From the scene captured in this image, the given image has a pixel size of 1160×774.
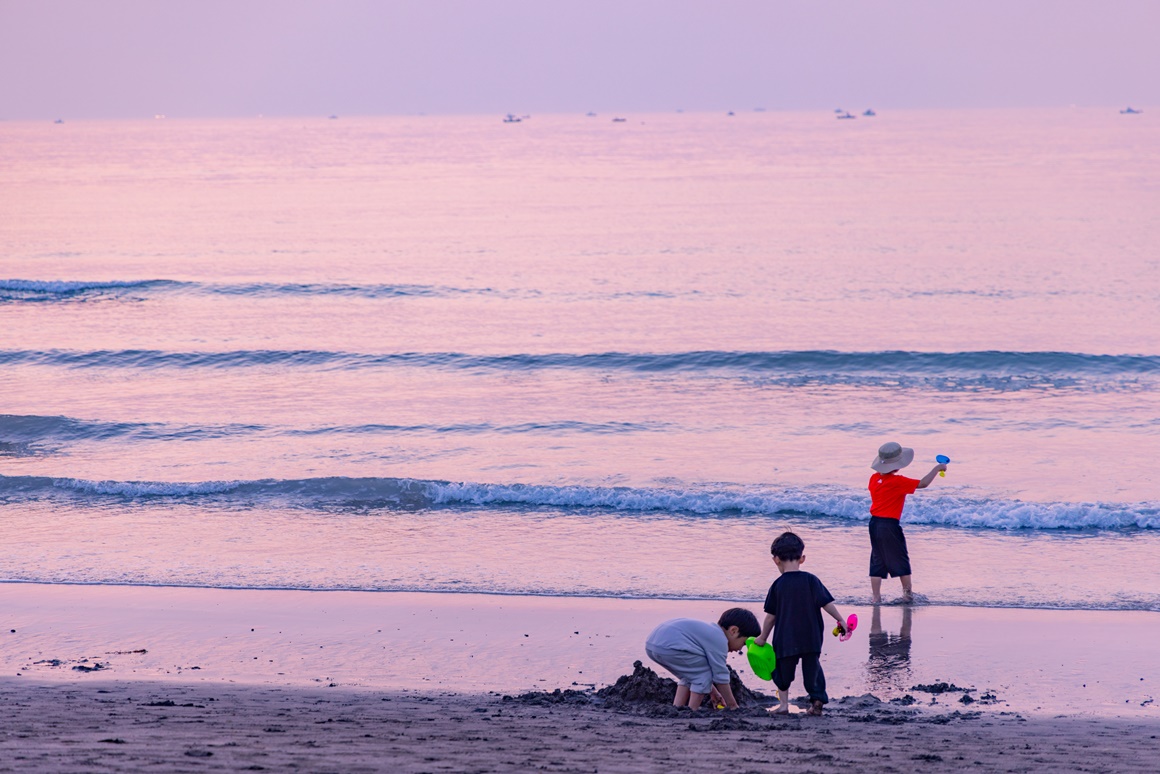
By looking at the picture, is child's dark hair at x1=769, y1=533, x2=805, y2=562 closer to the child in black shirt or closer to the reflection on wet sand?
the child in black shirt

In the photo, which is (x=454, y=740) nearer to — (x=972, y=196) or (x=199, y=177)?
(x=972, y=196)

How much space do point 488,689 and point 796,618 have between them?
2.25 metres

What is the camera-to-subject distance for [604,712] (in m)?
7.04

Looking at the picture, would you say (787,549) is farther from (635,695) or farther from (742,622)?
(635,695)

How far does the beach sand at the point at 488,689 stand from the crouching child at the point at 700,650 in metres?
0.17

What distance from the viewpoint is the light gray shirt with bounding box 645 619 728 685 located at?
683 centimetres

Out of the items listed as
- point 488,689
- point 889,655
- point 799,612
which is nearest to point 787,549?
point 799,612

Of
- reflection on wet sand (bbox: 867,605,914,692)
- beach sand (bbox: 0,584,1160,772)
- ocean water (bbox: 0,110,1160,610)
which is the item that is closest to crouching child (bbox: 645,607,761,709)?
beach sand (bbox: 0,584,1160,772)

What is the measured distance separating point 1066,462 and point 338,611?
10.5 m

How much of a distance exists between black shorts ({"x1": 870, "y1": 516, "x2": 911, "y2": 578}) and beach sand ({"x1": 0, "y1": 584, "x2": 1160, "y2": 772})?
37 centimetres

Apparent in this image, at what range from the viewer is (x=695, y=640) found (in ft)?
22.5

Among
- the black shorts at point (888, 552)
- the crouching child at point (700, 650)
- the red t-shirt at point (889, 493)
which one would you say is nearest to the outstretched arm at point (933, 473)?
the red t-shirt at point (889, 493)

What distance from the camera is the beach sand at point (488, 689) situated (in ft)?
19.2

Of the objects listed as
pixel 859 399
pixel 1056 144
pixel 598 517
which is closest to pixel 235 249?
pixel 859 399
